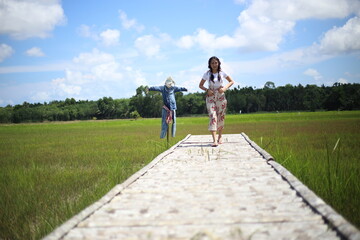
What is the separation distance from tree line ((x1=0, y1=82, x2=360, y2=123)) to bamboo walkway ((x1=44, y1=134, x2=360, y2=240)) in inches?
2815

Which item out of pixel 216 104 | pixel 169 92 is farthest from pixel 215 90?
pixel 169 92

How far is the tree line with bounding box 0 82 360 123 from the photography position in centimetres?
7475

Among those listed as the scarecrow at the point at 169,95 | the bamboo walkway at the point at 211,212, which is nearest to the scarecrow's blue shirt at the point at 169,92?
the scarecrow at the point at 169,95

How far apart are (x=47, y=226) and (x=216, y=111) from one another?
480 centimetres

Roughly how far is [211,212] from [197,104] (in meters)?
86.1

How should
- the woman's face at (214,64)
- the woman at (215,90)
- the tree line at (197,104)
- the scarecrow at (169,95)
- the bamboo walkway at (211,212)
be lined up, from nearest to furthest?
the bamboo walkway at (211,212), the woman's face at (214,64), the woman at (215,90), the scarecrow at (169,95), the tree line at (197,104)

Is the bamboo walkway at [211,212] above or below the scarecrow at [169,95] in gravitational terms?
below

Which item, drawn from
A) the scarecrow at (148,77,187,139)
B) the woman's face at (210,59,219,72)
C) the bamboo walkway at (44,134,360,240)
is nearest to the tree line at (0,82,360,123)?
the scarecrow at (148,77,187,139)

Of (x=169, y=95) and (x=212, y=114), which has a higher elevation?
(x=169, y=95)

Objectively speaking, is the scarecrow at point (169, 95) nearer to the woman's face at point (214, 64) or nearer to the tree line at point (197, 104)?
the woman's face at point (214, 64)

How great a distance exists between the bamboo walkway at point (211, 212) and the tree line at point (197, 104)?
71.5 meters

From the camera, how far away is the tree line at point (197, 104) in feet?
245

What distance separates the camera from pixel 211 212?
2508 mm

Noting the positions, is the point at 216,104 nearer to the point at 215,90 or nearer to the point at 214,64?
the point at 215,90
